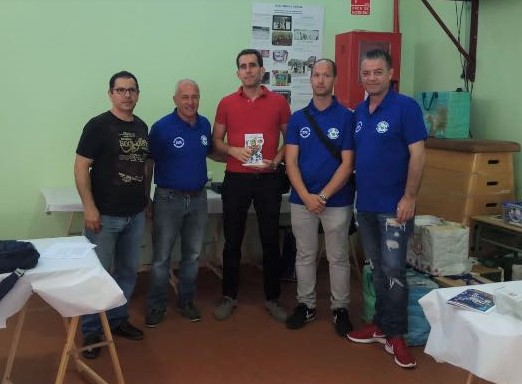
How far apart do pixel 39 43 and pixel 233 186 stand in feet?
6.07

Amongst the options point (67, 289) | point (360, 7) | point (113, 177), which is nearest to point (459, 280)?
point (113, 177)

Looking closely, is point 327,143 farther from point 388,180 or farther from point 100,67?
point 100,67

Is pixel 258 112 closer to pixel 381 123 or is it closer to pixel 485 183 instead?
pixel 381 123

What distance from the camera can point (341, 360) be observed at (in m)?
2.92

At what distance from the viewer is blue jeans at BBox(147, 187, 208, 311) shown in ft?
10.4

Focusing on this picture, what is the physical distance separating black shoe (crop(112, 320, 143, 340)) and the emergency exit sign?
3156 millimetres

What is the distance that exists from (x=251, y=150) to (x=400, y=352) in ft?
Answer: 4.59

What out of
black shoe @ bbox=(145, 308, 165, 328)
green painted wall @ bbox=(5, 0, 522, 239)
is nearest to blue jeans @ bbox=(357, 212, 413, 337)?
black shoe @ bbox=(145, 308, 165, 328)

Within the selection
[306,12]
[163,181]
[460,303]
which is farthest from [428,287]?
[306,12]

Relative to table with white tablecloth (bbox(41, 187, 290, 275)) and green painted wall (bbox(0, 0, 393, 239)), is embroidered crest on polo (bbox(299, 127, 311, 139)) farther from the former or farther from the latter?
green painted wall (bbox(0, 0, 393, 239))

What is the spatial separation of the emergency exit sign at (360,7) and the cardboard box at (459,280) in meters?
2.52

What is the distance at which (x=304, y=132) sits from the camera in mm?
3105

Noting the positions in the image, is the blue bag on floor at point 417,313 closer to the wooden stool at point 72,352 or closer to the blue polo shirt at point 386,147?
the blue polo shirt at point 386,147

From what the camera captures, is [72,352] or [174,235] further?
[174,235]
